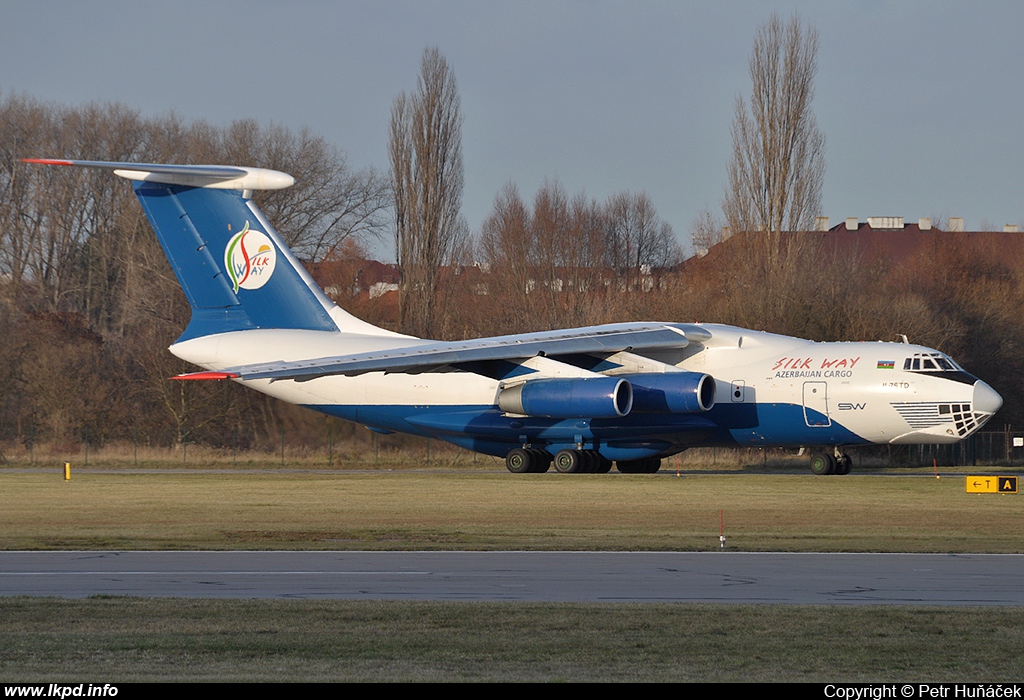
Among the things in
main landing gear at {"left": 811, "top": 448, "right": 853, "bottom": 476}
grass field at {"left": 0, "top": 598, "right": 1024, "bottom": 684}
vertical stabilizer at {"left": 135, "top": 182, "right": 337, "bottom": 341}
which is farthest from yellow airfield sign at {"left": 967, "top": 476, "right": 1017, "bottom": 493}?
vertical stabilizer at {"left": 135, "top": 182, "right": 337, "bottom": 341}

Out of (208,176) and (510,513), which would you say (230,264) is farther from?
(510,513)

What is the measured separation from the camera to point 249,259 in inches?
1136

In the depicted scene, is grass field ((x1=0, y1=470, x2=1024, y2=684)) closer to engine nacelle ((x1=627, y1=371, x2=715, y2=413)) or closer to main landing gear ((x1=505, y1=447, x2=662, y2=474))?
engine nacelle ((x1=627, y1=371, x2=715, y2=413))

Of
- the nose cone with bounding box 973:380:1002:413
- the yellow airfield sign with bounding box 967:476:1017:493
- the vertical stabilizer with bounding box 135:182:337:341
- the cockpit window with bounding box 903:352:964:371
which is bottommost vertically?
the yellow airfield sign with bounding box 967:476:1017:493

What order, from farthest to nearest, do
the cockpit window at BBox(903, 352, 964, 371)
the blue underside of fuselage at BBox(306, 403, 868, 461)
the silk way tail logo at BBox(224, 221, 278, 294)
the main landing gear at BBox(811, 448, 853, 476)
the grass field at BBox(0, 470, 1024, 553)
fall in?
the silk way tail logo at BBox(224, 221, 278, 294)
the main landing gear at BBox(811, 448, 853, 476)
the blue underside of fuselage at BBox(306, 403, 868, 461)
the cockpit window at BBox(903, 352, 964, 371)
the grass field at BBox(0, 470, 1024, 553)

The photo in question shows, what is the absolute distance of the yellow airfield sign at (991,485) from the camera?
71.3ft

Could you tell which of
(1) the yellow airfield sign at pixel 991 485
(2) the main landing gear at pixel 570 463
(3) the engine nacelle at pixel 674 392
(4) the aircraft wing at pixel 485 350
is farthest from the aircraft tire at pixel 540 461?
(1) the yellow airfield sign at pixel 991 485

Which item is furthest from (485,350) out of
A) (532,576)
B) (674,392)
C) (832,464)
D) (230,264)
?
(532,576)

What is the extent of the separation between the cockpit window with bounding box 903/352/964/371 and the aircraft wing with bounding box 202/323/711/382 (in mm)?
4047

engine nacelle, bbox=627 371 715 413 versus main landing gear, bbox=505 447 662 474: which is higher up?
engine nacelle, bbox=627 371 715 413

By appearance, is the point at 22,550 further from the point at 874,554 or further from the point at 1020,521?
the point at 1020,521

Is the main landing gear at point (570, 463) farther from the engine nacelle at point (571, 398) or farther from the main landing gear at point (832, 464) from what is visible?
the main landing gear at point (832, 464)

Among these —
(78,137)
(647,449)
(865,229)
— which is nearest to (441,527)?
(647,449)

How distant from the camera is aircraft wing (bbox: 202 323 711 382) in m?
24.6
